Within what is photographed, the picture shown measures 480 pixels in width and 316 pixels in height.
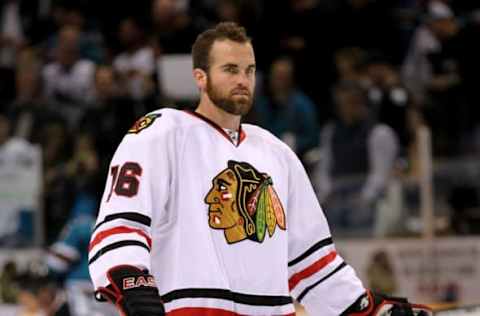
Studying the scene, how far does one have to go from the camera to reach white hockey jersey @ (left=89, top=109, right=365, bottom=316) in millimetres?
3871

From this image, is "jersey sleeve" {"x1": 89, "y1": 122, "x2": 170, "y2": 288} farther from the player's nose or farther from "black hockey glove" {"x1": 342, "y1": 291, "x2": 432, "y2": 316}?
"black hockey glove" {"x1": 342, "y1": 291, "x2": 432, "y2": 316}

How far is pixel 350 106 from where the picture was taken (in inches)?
334

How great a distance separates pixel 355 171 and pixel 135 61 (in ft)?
8.73

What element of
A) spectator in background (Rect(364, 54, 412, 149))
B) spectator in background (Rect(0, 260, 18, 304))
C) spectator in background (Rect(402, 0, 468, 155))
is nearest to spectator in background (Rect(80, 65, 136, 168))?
spectator in background (Rect(0, 260, 18, 304))

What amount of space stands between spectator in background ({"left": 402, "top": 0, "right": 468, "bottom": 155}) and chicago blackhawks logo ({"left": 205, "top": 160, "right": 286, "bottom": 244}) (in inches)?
188

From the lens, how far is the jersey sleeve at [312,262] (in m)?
4.38

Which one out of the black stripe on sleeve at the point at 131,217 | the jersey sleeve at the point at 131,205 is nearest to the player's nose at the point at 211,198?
the jersey sleeve at the point at 131,205

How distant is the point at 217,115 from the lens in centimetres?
421

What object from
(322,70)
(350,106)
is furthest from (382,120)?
(322,70)

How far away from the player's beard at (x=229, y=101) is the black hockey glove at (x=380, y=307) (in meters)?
0.77

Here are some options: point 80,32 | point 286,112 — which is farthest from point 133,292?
point 80,32

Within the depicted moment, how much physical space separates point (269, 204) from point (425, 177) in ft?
12.9

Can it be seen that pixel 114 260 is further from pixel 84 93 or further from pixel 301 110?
pixel 84 93

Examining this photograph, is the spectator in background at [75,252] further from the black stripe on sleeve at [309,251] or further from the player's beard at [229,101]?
the player's beard at [229,101]
